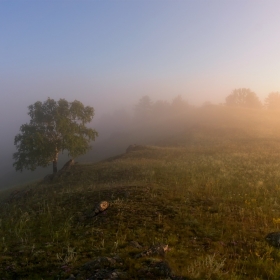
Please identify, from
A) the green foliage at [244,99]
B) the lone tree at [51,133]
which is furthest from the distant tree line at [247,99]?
the lone tree at [51,133]

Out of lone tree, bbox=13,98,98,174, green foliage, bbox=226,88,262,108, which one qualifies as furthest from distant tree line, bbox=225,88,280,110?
lone tree, bbox=13,98,98,174

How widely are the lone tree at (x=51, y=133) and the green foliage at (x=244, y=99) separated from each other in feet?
362

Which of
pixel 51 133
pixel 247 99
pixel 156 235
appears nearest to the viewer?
pixel 156 235

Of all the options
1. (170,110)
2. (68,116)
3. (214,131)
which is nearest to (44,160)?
(68,116)

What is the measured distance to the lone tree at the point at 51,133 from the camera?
117 feet

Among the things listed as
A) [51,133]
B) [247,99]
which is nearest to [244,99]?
[247,99]

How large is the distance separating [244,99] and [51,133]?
4618 inches

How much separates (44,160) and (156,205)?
28479 mm

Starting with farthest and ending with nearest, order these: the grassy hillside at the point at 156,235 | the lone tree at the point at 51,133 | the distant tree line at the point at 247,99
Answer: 1. the distant tree line at the point at 247,99
2. the lone tree at the point at 51,133
3. the grassy hillside at the point at 156,235

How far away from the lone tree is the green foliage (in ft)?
362

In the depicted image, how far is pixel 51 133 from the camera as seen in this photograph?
37.8 m

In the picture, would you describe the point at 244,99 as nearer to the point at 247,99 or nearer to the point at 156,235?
the point at 247,99

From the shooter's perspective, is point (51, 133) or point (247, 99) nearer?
point (51, 133)

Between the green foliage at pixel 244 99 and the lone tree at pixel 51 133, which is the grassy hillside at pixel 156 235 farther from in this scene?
the green foliage at pixel 244 99
